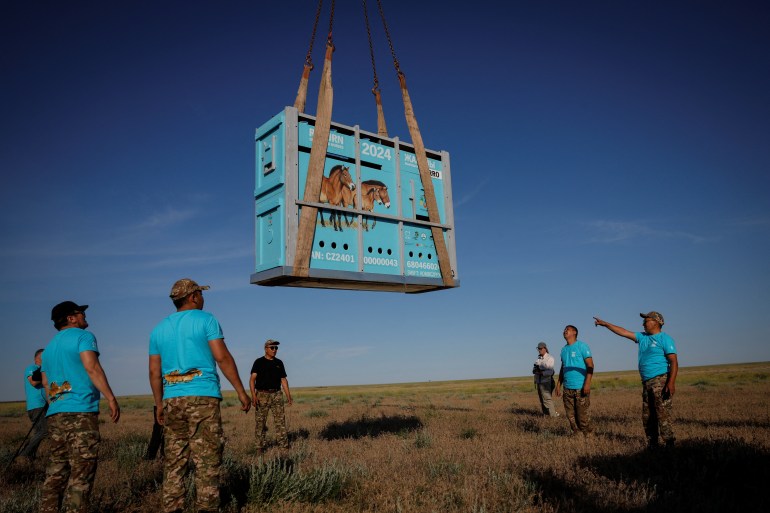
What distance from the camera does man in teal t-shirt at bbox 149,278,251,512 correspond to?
459 centimetres

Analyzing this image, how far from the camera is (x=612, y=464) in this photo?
6887 millimetres

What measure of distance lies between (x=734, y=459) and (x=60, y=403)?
7.68 m

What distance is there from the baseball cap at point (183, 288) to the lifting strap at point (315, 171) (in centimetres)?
237

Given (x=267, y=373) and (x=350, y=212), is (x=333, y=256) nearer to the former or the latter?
(x=350, y=212)

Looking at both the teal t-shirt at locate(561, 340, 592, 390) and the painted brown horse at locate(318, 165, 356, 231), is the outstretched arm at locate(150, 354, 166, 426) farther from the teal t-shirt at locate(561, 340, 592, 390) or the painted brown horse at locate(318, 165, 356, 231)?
the teal t-shirt at locate(561, 340, 592, 390)

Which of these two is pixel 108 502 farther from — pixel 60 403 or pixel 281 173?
pixel 281 173

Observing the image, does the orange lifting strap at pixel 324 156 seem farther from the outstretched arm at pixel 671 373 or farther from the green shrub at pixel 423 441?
the outstretched arm at pixel 671 373

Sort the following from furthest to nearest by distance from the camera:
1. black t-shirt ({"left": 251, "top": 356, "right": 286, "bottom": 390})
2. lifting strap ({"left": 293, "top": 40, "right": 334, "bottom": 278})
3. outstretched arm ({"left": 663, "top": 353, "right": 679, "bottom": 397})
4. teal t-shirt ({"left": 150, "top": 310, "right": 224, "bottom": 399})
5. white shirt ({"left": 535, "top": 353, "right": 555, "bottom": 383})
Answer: white shirt ({"left": 535, "top": 353, "right": 555, "bottom": 383}), black t-shirt ({"left": 251, "top": 356, "right": 286, "bottom": 390}), outstretched arm ({"left": 663, "top": 353, "right": 679, "bottom": 397}), lifting strap ({"left": 293, "top": 40, "right": 334, "bottom": 278}), teal t-shirt ({"left": 150, "top": 310, "right": 224, "bottom": 399})

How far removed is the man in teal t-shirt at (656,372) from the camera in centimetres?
775

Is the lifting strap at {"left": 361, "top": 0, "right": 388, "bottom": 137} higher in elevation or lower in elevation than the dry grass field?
higher

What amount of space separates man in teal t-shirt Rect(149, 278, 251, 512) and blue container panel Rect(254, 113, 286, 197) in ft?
10.6

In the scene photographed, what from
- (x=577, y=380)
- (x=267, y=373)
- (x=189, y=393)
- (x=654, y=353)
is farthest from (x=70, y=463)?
(x=577, y=380)

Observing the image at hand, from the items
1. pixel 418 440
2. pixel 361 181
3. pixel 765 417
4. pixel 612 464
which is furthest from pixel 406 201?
pixel 765 417

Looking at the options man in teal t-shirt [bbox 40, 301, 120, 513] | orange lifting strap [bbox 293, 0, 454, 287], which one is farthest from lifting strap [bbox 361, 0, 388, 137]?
man in teal t-shirt [bbox 40, 301, 120, 513]
